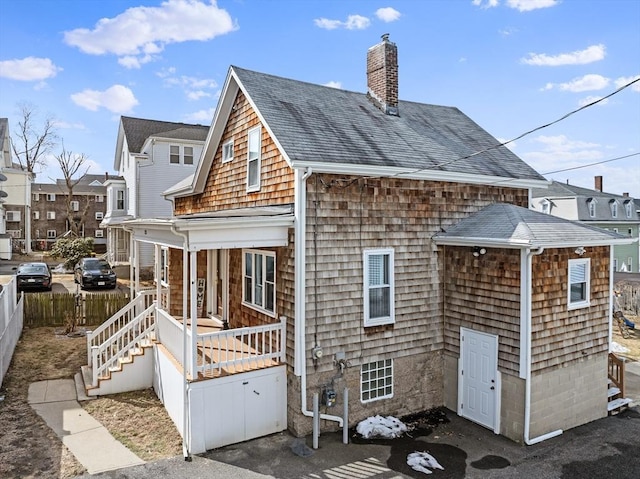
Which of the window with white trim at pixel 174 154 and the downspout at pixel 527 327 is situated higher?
the window with white trim at pixel 174 154

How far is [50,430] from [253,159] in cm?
714

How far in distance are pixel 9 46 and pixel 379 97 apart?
425 inches

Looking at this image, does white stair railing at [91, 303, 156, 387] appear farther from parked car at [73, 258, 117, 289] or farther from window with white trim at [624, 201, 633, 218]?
window with white trim at [624, 201, 633, 218]

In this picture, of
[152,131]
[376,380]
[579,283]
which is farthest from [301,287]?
[152,131]

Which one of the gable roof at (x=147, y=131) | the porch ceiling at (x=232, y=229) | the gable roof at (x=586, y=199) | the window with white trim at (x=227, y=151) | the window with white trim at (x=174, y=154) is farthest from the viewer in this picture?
the gable roof at (x=586, y=199)

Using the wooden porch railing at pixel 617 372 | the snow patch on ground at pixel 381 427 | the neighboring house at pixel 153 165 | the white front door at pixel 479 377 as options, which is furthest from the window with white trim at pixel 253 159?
the neighboring house at pixel 153 165

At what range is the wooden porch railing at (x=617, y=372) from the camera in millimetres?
10828

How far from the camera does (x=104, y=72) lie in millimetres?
17516

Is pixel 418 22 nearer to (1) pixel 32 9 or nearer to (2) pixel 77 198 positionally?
(1) pixel 32 9

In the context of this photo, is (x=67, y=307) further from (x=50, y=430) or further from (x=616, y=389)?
(x=616, y=389)

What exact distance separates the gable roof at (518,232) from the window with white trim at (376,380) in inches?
121

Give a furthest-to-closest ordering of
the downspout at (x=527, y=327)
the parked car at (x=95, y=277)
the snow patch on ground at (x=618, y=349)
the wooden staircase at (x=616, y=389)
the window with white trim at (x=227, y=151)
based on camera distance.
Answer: the parked car at (x=95, y=277), the snow patch on ground at (x=618, y=349), the window with white trim at (x=227, y=151), the wooden staircase at (x=616, y=389), the downspout at (x=527, y=327)

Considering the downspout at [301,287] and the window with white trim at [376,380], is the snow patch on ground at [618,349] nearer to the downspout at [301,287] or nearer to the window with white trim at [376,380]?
the window with white trim at [376,380]

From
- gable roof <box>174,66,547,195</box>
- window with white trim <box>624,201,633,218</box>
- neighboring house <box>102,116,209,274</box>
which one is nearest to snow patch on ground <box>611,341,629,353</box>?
gable roof <box>174,66,547,195</box>
